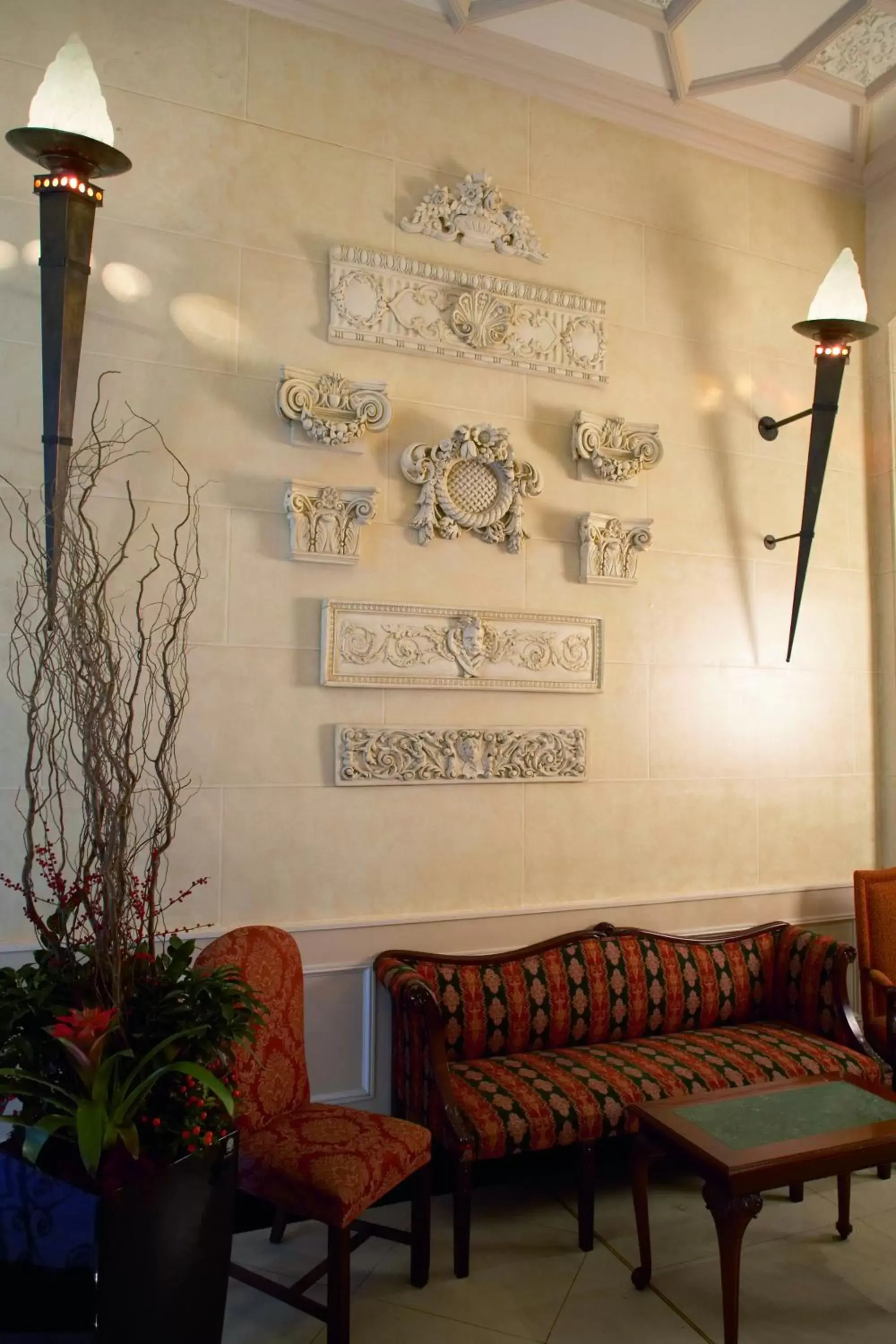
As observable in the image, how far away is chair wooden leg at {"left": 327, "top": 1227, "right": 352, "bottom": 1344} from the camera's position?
7.42ft

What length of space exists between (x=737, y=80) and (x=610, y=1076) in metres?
3.64

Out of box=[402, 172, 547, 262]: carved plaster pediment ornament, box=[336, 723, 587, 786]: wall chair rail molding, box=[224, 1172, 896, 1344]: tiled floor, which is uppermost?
box=[402, 172, 547, 262]: carved plaster pediment ornament

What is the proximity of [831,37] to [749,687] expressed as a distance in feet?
7.87

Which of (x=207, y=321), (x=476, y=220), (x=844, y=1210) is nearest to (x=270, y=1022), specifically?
(x=844, y=1210)

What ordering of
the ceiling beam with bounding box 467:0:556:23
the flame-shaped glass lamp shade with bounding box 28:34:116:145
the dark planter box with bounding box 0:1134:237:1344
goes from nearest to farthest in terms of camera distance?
the dark planter box with bounding box 0:1134:237:1344 → the flame-shaped glass lamp shade with bounding box 28:34:116:145 → the ceiling beam with bounding box 467:0:556:23

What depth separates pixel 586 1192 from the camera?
9.30 ft

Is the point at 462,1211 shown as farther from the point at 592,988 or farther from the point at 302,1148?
the point at 592,988

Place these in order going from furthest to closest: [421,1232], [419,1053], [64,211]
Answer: [419,1053]
[421,1232]
[64,211]

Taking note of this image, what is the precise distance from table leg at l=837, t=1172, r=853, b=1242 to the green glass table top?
0.29m

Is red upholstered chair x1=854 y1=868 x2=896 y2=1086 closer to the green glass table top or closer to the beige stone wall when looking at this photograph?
the beige stone wall

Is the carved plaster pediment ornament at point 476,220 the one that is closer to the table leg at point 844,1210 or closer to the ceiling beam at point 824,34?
the ceiling beam at point 824,34

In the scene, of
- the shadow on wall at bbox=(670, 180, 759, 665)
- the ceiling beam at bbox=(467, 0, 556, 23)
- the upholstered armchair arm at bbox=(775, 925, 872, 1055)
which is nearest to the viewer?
the ceiling beam at bbox=(467, 0, 556, 23)

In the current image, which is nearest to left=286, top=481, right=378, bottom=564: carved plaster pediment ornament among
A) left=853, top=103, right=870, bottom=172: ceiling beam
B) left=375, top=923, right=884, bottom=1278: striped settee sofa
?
left=375, top=923, right=884, bottom=1278: striped settee sofa

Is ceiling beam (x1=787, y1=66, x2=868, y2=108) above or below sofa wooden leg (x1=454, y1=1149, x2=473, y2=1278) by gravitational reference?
above
